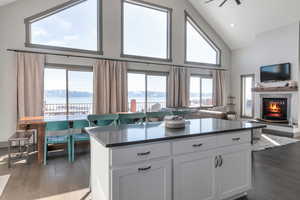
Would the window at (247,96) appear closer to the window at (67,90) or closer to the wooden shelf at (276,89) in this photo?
the wooden shelf at (276,89)

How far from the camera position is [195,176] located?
188 centimetres

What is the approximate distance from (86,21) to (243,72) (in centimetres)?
703

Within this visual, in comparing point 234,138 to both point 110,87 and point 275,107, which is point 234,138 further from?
point 275,107

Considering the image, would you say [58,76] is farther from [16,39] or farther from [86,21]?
[86,21]

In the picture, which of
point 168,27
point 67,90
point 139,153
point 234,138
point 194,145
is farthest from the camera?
point 168,27

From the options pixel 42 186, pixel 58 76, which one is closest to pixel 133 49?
pixel 58 76

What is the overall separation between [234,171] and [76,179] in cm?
233

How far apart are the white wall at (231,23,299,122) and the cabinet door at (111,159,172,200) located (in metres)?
6.36

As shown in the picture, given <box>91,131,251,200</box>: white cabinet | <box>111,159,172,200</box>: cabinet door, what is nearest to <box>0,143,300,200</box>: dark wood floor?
<box>91,131,251,200</box>: white cabinet

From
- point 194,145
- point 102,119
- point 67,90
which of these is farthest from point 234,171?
point 67,90

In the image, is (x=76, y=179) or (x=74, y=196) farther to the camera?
(x=76, y=179)

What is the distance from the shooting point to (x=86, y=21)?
5.73 m

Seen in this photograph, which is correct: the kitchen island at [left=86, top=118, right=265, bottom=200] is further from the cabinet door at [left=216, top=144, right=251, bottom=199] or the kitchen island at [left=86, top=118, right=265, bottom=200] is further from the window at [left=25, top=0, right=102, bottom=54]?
the window at [left=25, top=0, right=102, bottom=54]

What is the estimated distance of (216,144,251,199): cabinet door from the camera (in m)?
2.05
